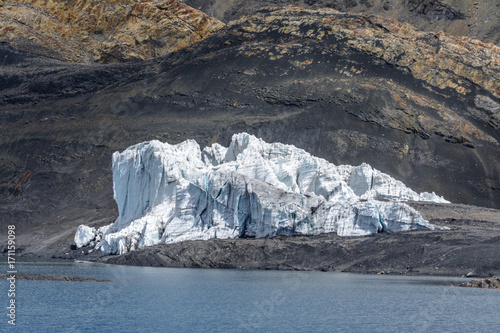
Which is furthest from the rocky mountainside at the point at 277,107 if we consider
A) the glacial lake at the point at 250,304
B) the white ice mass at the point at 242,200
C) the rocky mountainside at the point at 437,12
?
the glacial lake at the point at 250,304

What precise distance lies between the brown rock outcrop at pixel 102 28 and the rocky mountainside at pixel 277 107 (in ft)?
61.8

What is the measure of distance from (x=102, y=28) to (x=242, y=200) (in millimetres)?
95297

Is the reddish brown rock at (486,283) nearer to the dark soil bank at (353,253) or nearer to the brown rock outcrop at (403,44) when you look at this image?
the dark soil bank at (353,253)

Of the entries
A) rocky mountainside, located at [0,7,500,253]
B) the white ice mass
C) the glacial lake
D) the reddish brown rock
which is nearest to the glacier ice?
the white ice mass

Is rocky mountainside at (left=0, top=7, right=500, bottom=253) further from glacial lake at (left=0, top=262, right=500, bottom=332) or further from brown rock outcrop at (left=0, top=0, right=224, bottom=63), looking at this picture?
glacial lake at (left=0, top=262, right=500, bottom=332)

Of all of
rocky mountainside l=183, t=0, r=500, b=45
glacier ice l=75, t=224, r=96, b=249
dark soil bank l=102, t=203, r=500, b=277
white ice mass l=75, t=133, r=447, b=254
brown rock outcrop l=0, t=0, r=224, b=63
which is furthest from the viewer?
rocky mountainside l=183, t=0, r=500, b=45

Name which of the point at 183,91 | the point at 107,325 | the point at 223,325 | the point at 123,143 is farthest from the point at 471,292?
the point at 183,91

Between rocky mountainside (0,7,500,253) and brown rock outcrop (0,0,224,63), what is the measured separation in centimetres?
1884

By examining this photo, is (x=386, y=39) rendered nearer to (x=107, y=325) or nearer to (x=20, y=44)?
(x=20, y=44)

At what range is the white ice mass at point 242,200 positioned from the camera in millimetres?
48156

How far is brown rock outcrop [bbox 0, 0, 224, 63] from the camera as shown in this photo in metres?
124

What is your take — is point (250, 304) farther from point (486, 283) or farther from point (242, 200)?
point (242, 200)

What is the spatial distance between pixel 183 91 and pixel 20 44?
135 ft

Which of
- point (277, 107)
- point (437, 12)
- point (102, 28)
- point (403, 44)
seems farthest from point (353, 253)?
point (102, 28)
